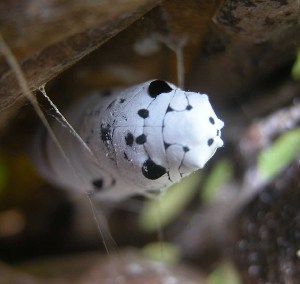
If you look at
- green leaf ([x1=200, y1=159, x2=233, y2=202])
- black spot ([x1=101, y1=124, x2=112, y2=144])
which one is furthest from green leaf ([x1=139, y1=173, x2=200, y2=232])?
black spot ([x1=101, y1=124, x2=112, y2=144])

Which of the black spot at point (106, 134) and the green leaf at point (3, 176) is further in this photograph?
the green leaf at point (3, 176)

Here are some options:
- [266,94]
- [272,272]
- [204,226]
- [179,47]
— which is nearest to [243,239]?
[272,272]

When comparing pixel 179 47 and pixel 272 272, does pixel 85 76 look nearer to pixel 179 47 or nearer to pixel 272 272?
pixel 179 47

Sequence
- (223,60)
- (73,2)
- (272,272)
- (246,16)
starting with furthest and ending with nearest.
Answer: (223,60), (272,272), (246,16), (73,2)

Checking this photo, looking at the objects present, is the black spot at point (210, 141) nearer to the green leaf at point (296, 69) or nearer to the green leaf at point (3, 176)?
the green leaf at point (296, 69)

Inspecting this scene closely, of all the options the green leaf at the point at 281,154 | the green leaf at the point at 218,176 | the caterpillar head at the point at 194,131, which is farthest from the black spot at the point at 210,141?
the green leaf at the point at 218,176

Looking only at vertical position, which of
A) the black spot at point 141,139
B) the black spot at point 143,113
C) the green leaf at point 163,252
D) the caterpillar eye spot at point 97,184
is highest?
the black spot at point 143,113
